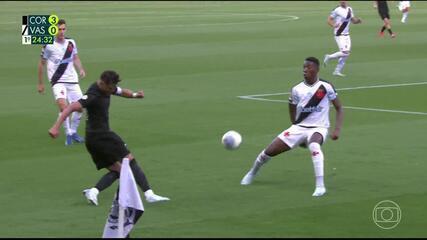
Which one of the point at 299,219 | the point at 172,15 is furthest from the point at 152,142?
the point at 172,15

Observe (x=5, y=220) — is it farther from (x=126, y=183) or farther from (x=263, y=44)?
(x=263, y=44)

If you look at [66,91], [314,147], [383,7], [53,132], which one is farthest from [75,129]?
[383,7]

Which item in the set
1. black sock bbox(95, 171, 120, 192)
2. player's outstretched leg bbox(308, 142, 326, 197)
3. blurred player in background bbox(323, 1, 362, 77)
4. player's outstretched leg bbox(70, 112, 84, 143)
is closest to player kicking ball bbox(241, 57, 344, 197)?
player's outstretched leg bbox(308, 142, 326, 197)

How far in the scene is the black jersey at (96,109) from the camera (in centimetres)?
1502

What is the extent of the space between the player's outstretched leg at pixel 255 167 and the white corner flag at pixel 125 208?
14.0 feet

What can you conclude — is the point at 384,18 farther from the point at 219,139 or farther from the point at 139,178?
the point at 139,178

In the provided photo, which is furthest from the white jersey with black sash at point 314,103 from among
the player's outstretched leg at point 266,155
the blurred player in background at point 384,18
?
the blurred player in background at point 384,18

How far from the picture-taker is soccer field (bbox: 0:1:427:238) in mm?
14148

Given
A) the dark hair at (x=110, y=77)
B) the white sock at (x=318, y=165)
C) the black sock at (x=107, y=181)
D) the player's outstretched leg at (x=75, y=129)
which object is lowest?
the player's outstretched leg at (x=75, y=129)

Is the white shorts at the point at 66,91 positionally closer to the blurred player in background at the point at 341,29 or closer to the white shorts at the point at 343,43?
the blurred player in background at the point at 341,29

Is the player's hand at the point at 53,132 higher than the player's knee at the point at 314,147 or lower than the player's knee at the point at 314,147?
higher

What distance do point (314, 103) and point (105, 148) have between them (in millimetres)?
3064

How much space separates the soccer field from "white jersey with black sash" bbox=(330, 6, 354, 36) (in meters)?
1.25

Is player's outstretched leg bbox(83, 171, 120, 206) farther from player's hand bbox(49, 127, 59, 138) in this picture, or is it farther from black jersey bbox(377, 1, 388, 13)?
black jersey bbox(377, 1, 388, 13)
